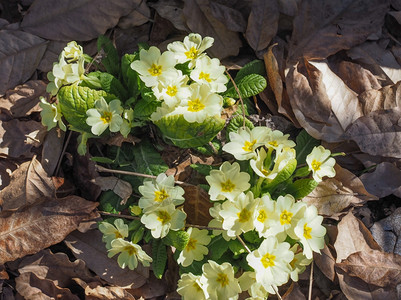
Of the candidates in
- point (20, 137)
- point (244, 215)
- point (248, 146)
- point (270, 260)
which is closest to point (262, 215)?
point (244, 215)

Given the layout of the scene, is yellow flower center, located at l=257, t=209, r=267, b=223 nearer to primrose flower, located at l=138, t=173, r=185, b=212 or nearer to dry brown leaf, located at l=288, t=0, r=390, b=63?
primrose flower, located at l=138, t=173, r=185, b=212

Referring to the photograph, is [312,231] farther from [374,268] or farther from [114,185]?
[114,185]

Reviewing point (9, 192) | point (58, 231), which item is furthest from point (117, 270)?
point (9, 192)

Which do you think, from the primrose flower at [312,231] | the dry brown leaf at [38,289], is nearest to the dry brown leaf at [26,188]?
the dry brown leaf at [38,289]

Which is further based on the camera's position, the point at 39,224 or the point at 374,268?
the point at 39,224

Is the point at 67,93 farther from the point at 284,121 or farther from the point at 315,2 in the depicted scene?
the point at 315,2
